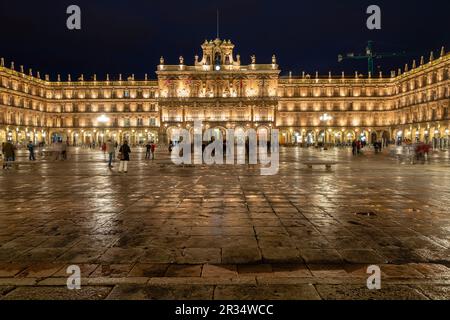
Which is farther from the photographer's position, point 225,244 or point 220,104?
point 220,104

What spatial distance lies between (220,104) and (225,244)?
256 feet

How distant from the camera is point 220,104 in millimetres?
83000

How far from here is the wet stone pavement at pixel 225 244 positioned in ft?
14.0

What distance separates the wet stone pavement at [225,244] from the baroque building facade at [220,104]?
70637 millimetres

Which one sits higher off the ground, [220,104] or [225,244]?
[220,104]

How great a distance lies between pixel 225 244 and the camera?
19.6 ft

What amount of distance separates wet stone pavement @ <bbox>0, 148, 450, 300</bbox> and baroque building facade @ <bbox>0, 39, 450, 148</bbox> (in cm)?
7064

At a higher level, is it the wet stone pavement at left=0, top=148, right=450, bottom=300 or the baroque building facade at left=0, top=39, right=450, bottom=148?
the baroque building facade at left=0, top=39, right=450, bottom=148

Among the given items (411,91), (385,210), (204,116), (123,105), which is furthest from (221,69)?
(385,210)

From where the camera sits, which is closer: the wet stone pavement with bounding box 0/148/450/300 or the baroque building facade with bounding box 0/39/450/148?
the wet stone pavement with bounding box 0/148/450/300

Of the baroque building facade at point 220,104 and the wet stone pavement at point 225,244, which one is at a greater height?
the baroque building facade at point 220,104

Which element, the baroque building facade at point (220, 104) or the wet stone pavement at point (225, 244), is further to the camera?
the baroque building facade at point (220, 104)

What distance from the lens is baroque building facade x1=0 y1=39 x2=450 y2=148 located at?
3091 inches
